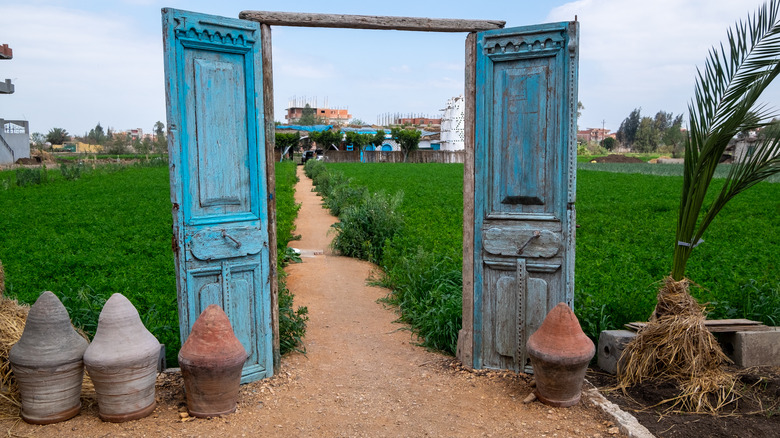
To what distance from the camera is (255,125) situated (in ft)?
14.3

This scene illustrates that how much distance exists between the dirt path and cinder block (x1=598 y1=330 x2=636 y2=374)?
2.50 ft

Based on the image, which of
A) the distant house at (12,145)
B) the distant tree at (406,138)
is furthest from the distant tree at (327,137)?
the distant house at (12,145)

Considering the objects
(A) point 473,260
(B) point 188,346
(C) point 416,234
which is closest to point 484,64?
(A) point 473,260

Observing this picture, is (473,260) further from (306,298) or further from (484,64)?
(306,298)

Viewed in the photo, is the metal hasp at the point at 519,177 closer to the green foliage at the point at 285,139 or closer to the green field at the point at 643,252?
the green field at the point at 643,252

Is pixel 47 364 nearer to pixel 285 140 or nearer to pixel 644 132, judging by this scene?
pixel 285 140

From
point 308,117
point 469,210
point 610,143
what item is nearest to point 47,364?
point 469,210

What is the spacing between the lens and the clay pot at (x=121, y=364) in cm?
367

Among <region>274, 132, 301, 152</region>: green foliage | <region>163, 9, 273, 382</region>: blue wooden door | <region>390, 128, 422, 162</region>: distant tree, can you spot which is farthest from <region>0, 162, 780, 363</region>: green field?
<region>390, 128, 422, 162</region>: distant tree

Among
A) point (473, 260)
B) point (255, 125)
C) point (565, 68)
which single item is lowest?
point (473, 260)

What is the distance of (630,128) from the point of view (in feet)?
292

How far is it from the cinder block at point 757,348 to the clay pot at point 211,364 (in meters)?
4.06

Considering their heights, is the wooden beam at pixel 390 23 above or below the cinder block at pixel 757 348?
above

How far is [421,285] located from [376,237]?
3.80 metres
